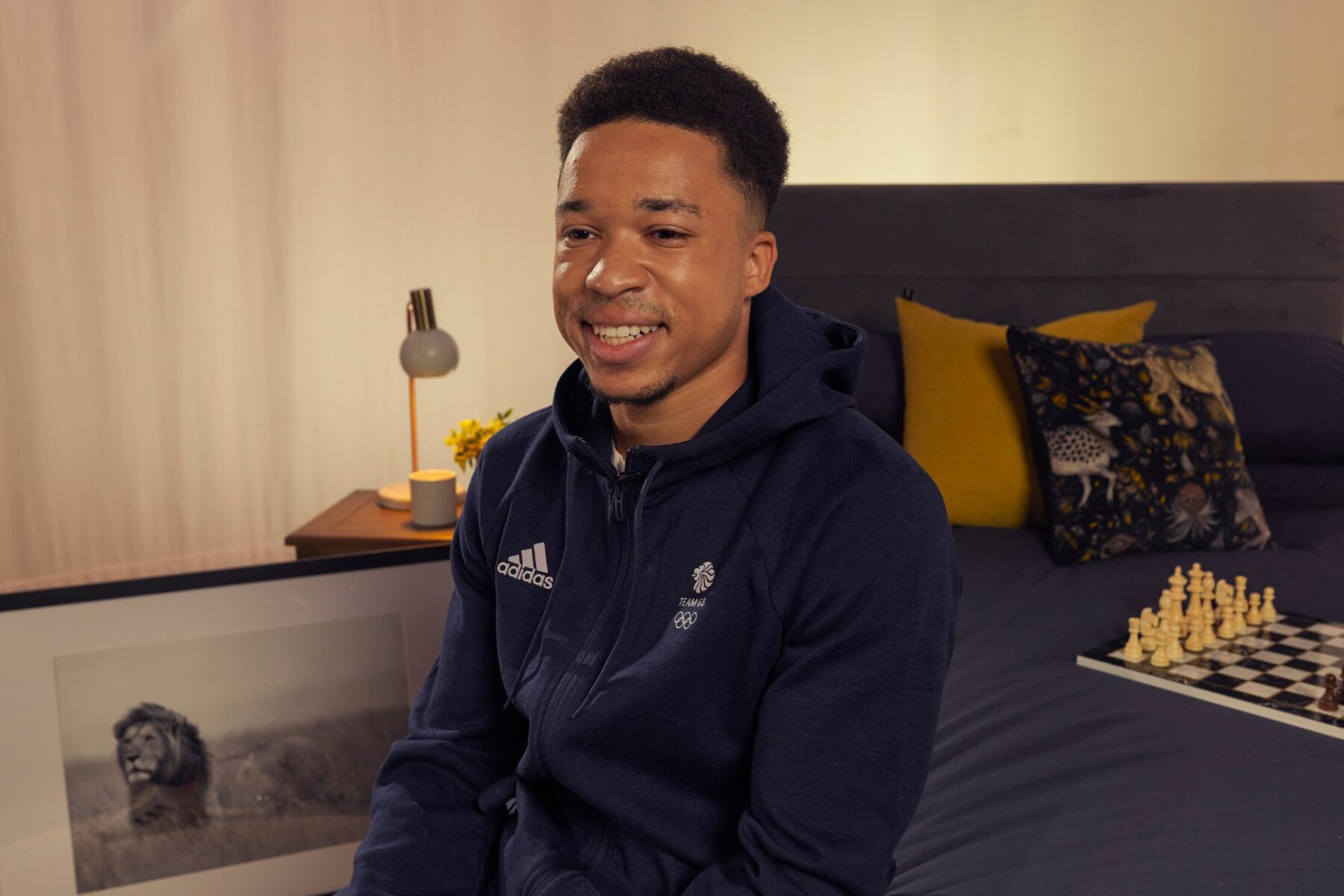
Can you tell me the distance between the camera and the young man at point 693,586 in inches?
36.5

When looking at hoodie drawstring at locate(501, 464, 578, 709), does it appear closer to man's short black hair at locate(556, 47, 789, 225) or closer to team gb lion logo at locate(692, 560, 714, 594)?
team gb lion logo at locate(692, 560, 714, 594)

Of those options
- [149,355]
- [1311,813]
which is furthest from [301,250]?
[1311,813]

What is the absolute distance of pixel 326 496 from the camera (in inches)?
137

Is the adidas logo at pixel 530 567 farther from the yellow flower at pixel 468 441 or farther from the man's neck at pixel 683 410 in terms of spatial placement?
the yellow flower at pixel 468 441

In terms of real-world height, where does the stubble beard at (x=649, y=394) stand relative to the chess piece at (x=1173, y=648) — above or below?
above

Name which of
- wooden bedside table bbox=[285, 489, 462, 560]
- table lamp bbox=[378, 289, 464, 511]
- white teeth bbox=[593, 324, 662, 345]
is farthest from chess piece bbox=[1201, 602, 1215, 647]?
table lamp bbox=[378, 289, 464, 511]

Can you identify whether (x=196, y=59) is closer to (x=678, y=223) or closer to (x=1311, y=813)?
(x=678, y=223)

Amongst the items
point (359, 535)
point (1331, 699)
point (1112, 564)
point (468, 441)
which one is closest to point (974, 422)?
point (1112, 564)

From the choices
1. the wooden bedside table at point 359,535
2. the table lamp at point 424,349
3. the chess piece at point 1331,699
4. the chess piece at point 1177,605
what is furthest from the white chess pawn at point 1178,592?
the table lamp at point 424,349

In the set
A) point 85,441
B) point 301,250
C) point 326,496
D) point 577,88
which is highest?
point 577,88

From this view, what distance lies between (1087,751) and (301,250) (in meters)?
2.70

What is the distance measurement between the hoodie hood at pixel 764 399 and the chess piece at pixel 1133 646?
72 centimetres

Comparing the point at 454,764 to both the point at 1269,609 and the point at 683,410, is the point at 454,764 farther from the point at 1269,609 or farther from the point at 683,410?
the point at 1269,609

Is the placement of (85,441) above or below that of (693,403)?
below
